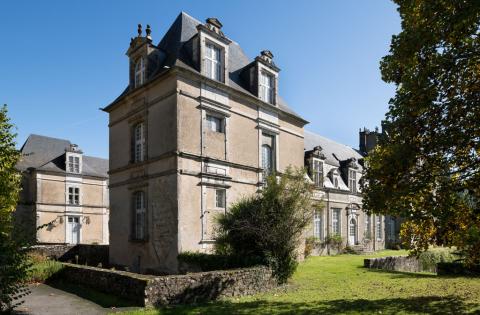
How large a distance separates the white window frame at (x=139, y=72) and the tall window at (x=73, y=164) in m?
18.1

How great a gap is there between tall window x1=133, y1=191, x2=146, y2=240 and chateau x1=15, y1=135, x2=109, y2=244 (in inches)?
598

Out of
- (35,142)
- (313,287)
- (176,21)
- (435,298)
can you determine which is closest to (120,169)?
(176,21)

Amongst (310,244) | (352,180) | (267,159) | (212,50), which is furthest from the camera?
(352,180)

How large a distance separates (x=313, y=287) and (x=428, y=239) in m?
5.19

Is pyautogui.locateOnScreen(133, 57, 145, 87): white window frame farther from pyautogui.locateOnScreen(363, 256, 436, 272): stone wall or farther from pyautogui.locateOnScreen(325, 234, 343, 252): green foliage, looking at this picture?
pyautogui.locateOnScreen(325, 234, 343, 252): green foliage

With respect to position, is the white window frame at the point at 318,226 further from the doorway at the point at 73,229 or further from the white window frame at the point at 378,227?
the doorway at the point at 73,229

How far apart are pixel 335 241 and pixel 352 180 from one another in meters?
6.36

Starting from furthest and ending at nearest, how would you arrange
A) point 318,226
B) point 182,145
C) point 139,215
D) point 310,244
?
point 318,226
point 310,244
point 139,215
point 182,145

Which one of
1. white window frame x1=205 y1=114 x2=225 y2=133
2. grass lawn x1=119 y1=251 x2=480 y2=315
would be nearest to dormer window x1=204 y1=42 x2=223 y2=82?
white window frame x1=205 y1=114 x2=225 y2=133

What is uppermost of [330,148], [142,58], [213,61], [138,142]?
[142,58]

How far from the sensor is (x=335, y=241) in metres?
27.3

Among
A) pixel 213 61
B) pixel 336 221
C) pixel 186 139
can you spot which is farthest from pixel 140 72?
pixel 336 221

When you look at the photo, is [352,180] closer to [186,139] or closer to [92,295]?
[186,139]

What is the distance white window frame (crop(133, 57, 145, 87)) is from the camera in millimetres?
18016
